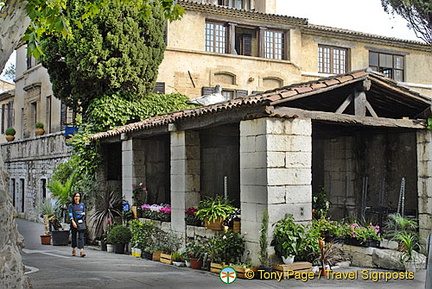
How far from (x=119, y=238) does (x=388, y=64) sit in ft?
54.6

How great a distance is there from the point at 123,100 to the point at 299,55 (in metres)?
9.80

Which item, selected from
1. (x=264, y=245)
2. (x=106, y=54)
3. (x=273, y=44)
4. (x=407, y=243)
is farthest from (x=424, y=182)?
(x=273, y=44)

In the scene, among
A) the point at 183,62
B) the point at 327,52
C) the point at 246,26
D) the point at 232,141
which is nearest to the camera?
the point at 232,141

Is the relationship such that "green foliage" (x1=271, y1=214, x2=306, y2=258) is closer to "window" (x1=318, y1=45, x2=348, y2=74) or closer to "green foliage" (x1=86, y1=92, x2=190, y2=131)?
"green foliage" (x1=86, y1=92, x2=190, y2=131)

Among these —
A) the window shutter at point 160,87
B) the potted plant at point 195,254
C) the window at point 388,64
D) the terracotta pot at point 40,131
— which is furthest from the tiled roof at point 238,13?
the potted plant at point 195,254

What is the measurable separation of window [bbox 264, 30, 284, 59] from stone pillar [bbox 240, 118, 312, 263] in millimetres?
13223

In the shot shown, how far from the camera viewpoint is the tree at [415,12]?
21.5 m

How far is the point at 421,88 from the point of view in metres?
25.5

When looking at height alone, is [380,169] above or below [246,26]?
below

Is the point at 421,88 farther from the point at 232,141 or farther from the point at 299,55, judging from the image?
the point at 232,141

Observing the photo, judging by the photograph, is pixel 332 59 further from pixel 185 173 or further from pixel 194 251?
pixel 194 251

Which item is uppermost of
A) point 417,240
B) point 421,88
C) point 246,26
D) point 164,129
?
point 246,26

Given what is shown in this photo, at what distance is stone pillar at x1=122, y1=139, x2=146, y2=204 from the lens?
14.6 meters

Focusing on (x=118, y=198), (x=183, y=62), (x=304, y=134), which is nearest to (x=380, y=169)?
(x=304, y=134)
